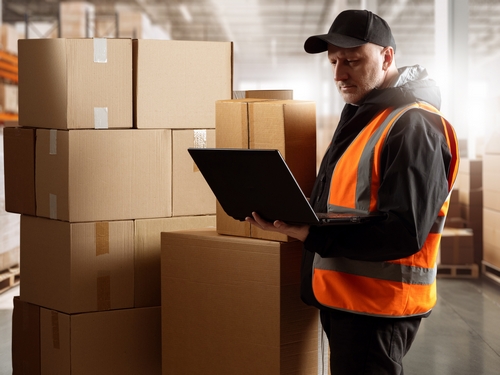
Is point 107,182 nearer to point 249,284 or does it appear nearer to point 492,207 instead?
point 249,284

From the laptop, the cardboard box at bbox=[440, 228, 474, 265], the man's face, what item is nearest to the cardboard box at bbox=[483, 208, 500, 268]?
the cardboard box at bbox=[440, 228, 474, 265]

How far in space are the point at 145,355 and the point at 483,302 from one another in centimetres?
359

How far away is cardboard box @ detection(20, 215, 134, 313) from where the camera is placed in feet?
9.62

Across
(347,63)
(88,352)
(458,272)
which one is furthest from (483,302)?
(347,63)

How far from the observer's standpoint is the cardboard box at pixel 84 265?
9.62 feet

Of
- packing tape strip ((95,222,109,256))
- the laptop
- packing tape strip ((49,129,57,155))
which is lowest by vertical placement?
packing tape strip ((95,222,109,256))

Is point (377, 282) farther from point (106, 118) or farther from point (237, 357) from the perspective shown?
point (106, 118)

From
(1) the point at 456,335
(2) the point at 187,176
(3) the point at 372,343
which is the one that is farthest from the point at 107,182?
(1) the point at 456,335

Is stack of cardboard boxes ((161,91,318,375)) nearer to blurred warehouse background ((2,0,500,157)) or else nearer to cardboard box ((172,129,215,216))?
cardboard box ((172,129,215,216))

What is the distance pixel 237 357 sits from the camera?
2.52 metres

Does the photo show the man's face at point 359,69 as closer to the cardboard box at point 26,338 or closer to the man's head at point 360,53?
the man's head at point 360,53

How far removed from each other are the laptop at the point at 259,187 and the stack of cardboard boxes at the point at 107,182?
3.62ft

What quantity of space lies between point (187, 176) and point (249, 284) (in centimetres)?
81

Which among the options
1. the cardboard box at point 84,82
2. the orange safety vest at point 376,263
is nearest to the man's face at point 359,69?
the orange safety vest at point 376,263
